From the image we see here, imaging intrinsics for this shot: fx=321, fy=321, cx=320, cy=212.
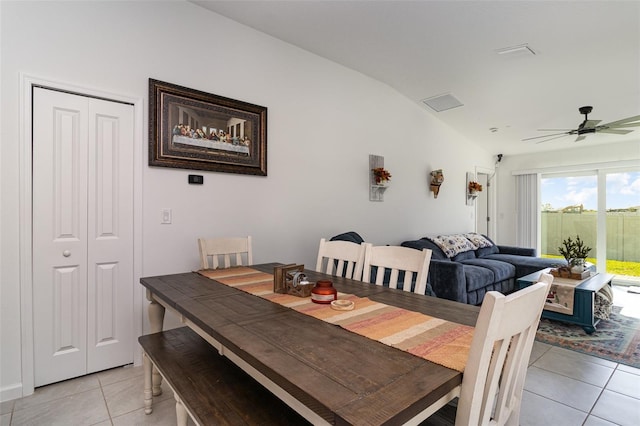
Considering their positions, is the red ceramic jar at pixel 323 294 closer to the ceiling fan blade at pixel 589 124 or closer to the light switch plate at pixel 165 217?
the light switch plate at pixel 165 217

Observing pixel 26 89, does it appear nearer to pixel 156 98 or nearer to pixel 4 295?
pixel 156 98

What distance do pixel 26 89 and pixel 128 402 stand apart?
2.02m

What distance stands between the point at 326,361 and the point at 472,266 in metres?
3.91

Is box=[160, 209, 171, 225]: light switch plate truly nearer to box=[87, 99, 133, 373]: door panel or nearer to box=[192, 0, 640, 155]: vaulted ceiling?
box=[87, 99, 133, 373]: door panel

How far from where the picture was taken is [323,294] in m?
1.47

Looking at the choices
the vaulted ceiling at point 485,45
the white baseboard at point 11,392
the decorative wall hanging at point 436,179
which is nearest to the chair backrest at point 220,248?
the white baseboard at point 11,392

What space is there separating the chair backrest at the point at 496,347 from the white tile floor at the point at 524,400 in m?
1.27

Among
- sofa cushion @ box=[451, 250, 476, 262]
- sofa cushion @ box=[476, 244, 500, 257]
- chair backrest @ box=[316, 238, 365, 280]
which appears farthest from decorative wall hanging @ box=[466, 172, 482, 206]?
chair backrest @ box=[316, 238, 365, 280]

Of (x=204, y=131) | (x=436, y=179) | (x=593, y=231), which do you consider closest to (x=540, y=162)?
(x=593, y=231)

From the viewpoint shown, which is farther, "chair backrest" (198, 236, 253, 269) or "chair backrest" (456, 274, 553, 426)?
"chair backrest" (198, 236, 253, 269)

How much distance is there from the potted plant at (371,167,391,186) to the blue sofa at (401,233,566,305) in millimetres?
937

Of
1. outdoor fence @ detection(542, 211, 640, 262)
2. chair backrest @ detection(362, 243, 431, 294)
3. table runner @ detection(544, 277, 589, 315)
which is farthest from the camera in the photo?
outdoor fence @ detection(542, 211, 640, 262)

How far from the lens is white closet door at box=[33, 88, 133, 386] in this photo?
2076mm

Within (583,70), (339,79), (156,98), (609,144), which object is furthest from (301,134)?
(609,144)
